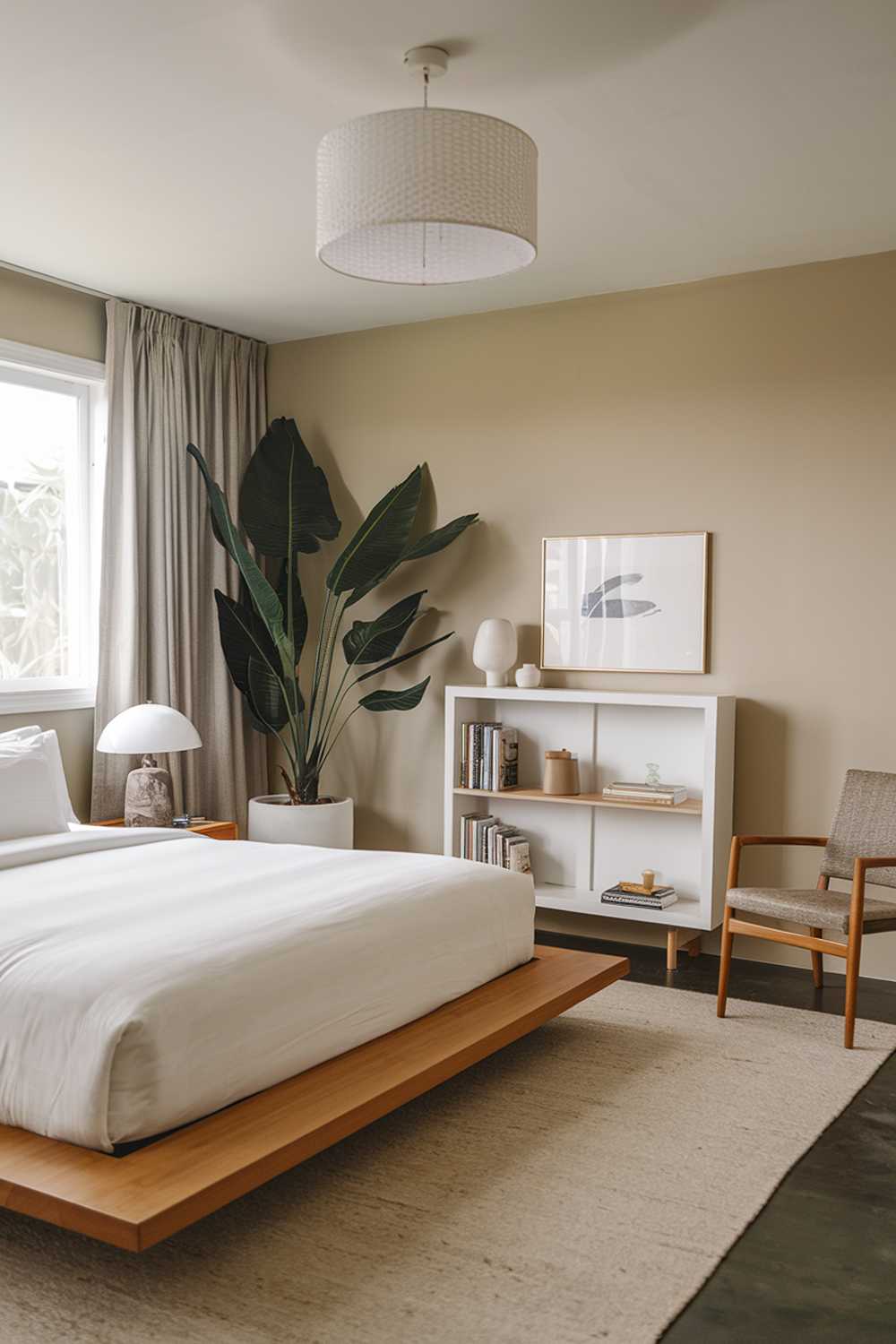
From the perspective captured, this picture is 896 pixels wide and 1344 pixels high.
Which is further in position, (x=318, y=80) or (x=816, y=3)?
(x=318, y=80)

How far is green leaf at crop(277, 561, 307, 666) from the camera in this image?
18.7 ft

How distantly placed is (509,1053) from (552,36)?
2.78m

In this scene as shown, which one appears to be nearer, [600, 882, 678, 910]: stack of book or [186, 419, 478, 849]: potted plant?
[600, 882, 678, 910]: stack of book

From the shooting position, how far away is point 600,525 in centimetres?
521

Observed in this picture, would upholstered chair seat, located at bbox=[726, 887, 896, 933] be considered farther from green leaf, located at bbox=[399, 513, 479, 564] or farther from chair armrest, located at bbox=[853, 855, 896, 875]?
green leaf, located at bbox=[399, 513, 479, 564]

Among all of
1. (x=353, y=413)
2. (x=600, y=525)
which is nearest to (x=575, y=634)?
(x=600, y=525)

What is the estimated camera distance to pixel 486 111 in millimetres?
3420

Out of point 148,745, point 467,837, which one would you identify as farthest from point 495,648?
point 148,745

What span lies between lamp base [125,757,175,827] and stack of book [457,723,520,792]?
126cm

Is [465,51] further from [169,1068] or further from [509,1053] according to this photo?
[509,1053]

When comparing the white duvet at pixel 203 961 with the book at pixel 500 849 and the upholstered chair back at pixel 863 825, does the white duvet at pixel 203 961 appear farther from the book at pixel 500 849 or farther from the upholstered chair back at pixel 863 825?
the book at pixel 500 849

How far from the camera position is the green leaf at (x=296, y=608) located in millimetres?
5695

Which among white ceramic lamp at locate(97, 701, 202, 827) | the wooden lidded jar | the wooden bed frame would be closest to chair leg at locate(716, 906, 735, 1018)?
the wooden bed frame

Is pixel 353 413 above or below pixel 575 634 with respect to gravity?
above
